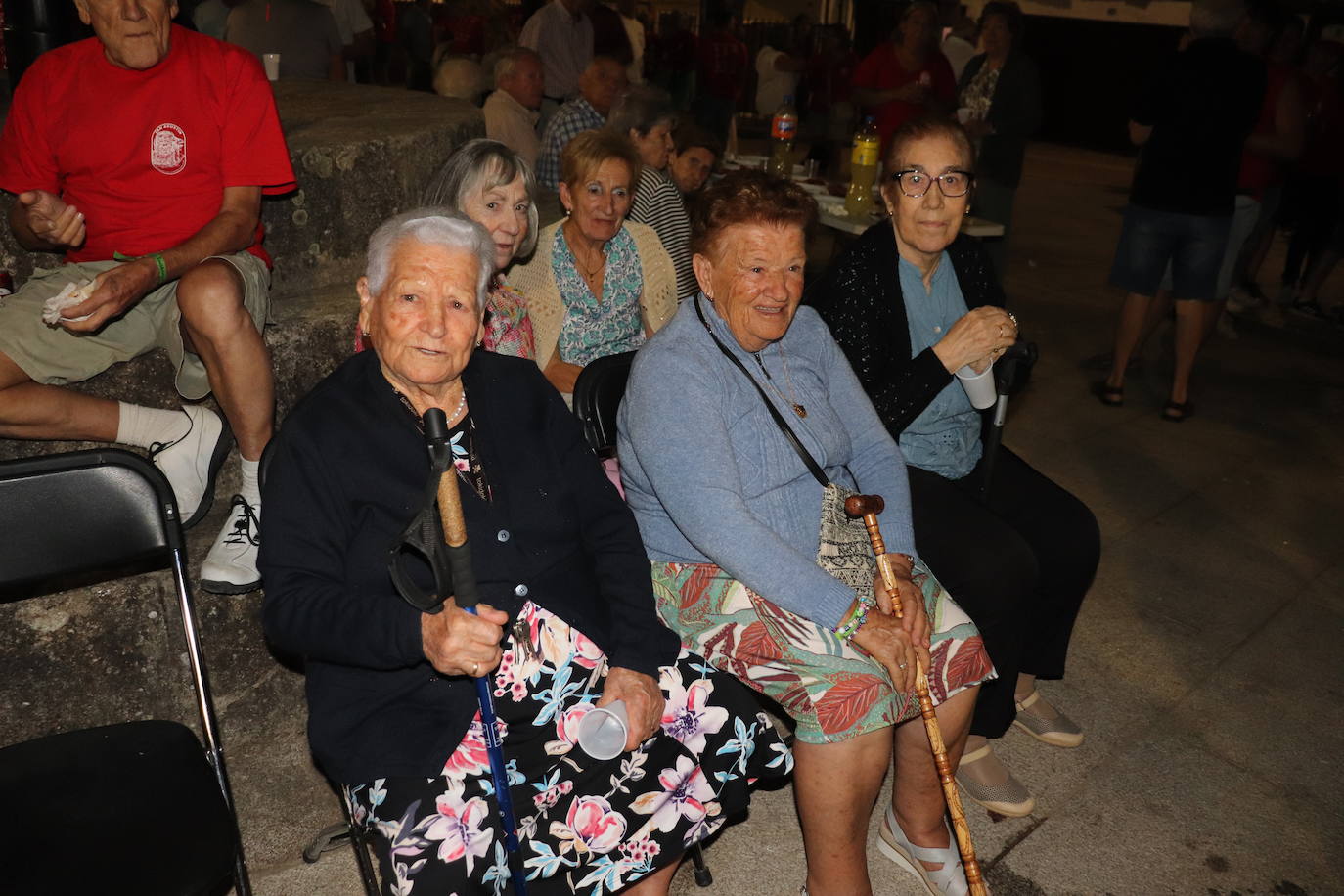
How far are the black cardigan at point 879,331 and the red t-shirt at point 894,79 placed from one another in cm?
439

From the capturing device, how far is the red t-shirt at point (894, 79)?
22.5 feet

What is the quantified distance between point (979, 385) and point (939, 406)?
0.50 feet

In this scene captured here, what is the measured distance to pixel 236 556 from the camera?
262 cm

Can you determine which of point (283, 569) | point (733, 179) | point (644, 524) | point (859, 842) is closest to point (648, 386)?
point (644, 524)

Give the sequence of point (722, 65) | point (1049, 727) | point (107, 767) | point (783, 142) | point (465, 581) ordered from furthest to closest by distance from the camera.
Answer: point (722, 65)
point (783, 142)
point (1049, 727)
point (107, 767)
point (465, 581)

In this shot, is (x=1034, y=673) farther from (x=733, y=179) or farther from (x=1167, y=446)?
(x=1167, y=446)

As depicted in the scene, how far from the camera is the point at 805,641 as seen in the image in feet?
7.43

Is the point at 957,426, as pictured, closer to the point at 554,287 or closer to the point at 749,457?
the point at 749,457

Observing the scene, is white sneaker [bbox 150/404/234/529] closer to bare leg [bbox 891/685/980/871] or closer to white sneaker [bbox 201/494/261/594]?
white sneaker [bbox 201/494/261/594]

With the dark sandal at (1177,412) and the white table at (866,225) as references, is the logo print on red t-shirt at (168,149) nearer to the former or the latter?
the white table at (866,225)

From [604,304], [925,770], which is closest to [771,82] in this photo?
[604,304]

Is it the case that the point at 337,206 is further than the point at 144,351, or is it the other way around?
the point at 337,206

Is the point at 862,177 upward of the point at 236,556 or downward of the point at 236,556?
upward

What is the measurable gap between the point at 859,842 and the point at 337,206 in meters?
2.60
